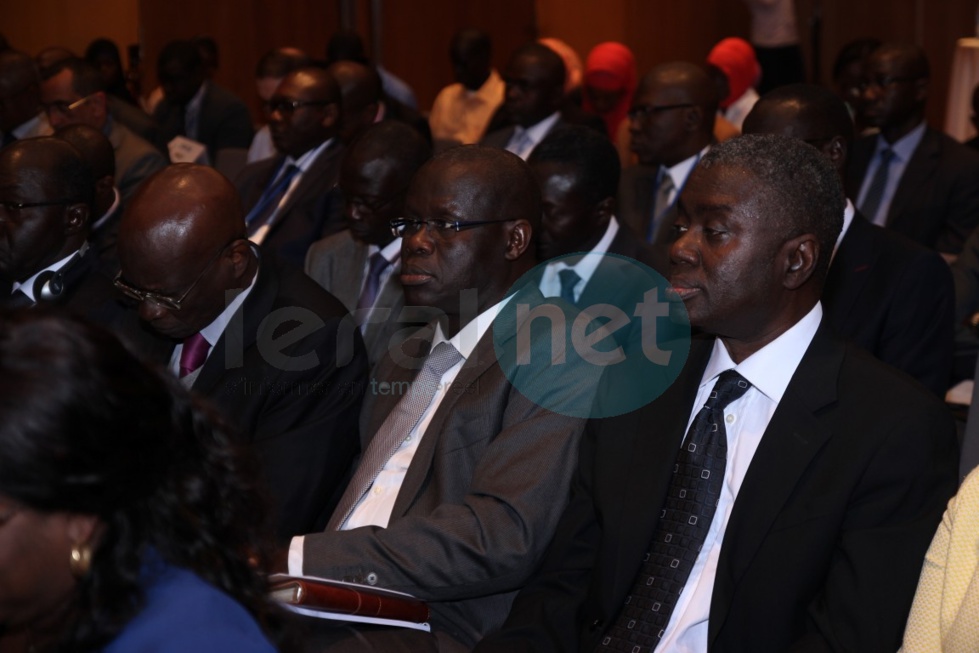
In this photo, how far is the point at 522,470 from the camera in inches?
86.6

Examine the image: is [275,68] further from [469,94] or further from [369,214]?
[369,214]

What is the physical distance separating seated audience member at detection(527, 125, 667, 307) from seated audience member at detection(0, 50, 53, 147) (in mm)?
3159

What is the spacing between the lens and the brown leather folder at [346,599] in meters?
1.63

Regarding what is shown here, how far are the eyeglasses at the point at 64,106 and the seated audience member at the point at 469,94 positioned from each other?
2563 mm

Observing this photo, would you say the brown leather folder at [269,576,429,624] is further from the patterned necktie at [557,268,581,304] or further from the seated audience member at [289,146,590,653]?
the patterned necktie at [557,268,581,304]

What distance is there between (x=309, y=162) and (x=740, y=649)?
11.7 feet

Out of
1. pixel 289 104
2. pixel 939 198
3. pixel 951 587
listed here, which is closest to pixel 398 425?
pixel 951 587

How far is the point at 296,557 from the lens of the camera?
7.05 ft

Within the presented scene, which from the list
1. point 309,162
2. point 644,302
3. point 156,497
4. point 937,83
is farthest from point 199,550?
point 937,83

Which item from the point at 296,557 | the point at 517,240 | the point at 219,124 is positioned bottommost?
the point at 219,124

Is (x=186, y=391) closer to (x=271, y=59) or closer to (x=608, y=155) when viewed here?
(x=608, y=155)

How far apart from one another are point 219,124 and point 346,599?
611 cm

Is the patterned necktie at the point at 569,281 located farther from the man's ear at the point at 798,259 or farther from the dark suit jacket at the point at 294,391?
the man's ear at the point at 798,259

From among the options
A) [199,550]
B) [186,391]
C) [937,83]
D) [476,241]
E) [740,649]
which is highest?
[186,391]
